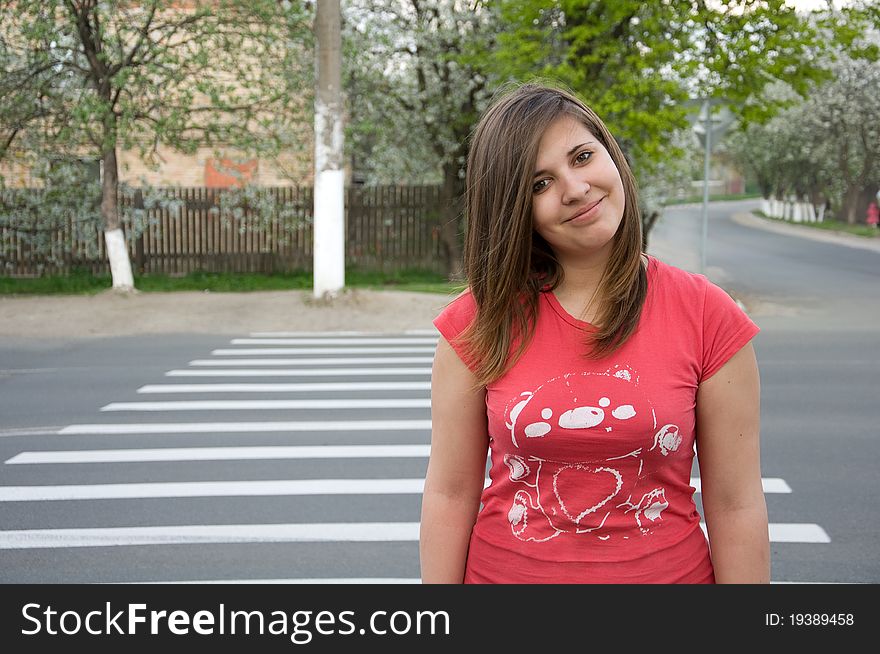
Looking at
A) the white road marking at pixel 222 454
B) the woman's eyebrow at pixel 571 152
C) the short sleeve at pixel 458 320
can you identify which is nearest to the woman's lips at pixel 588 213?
the woman's eyebrow at pixel 571 152

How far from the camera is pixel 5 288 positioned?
19062mm

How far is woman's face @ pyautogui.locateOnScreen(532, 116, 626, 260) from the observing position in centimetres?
205

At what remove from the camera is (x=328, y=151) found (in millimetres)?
15992

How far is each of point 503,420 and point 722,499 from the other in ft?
1.56

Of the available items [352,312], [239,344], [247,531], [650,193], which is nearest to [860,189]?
[650,193]

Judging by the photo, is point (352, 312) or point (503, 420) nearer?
point (503, 420)

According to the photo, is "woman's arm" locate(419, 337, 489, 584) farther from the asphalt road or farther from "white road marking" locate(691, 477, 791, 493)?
"white road marking" locate(691, 477, 791, 493)

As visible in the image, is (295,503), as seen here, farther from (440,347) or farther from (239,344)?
(239,344)

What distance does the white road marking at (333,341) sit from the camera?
1372 cm

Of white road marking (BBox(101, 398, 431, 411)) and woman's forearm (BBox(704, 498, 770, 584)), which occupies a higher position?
woman's forearm (BBox(704, 498, 770, 584))

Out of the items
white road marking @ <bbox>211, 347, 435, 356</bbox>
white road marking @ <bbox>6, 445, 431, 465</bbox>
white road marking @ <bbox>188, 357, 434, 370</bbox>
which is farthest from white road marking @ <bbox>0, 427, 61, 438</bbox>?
white road marking @ <bbox>211, 347, 435, 356</bbox>

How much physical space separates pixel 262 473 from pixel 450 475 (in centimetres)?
508

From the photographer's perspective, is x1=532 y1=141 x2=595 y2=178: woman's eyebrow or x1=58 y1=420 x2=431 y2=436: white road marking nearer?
x1=532 y1=141 x2=595 y2=178: woman's eyebrow

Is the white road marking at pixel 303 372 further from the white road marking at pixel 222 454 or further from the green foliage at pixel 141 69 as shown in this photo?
the green foliage at pixel 141 69
